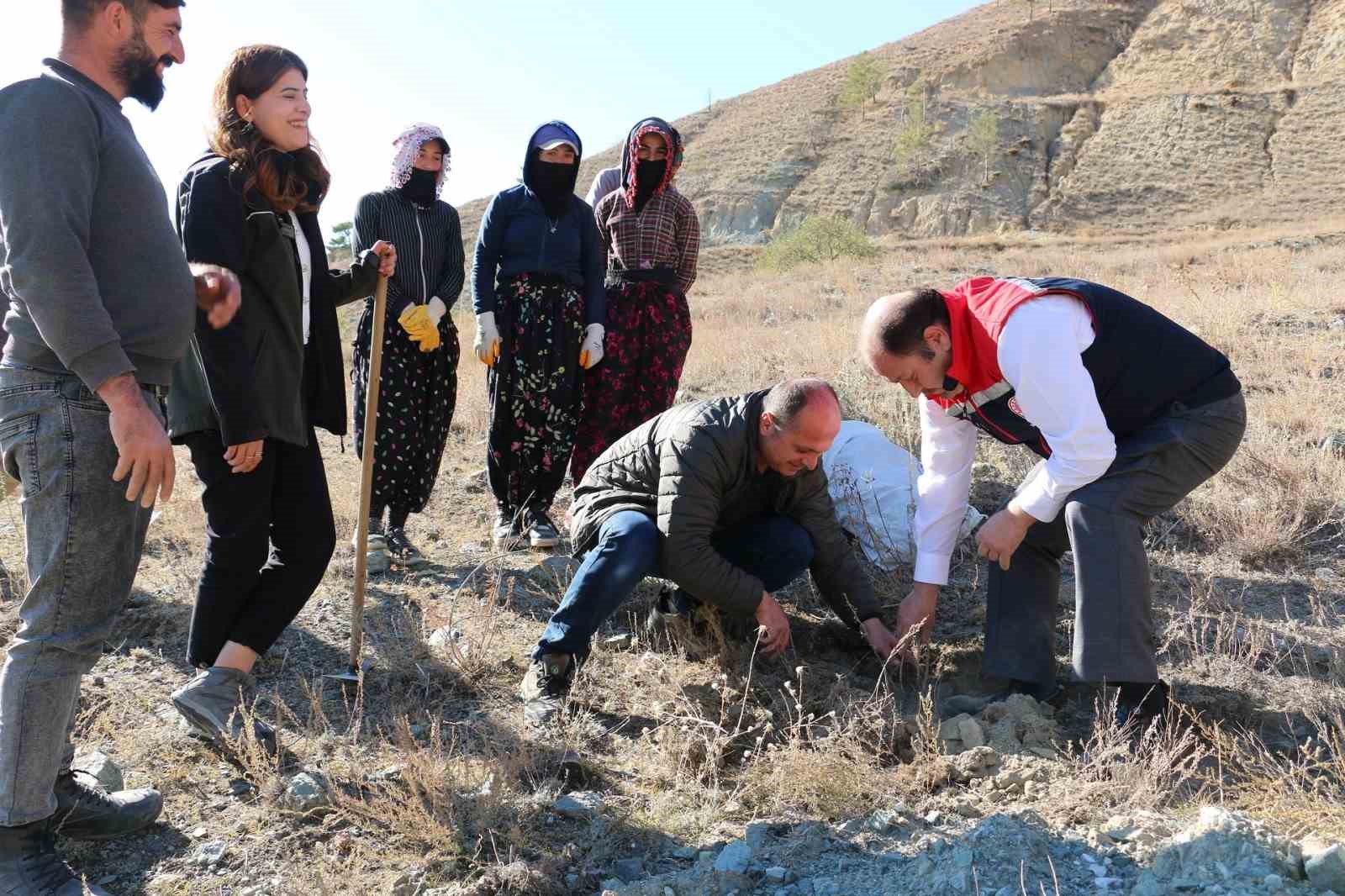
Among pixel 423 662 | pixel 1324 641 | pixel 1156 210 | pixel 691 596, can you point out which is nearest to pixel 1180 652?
pixel 1324 641

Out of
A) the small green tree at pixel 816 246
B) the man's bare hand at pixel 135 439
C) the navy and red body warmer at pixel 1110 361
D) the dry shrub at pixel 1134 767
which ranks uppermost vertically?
the small green tree at pixel 816 246

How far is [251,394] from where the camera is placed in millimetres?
2500

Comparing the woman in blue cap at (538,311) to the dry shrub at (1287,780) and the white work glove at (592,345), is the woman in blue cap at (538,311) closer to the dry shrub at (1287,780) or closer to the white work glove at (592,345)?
the white work glove at (592,345)

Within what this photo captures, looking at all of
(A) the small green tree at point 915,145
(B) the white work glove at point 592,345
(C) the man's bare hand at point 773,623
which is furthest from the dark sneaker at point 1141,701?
(A) the small green tree at point 915,145

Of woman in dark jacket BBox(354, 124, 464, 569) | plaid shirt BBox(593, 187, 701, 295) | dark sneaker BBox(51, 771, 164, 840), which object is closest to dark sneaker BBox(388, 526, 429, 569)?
woman in dark jacket BBox(354, 124, 464, 569)

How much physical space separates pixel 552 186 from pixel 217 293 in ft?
7.96

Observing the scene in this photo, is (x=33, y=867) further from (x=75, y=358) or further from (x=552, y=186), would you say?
(x=552, y=186)

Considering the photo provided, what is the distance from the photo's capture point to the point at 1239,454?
4.68 meters

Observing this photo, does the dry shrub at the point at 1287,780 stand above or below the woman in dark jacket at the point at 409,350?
below

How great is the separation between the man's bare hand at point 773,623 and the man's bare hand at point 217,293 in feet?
5.82

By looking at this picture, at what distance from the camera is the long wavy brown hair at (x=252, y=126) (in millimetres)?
2588

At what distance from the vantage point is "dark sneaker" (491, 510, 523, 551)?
14.7ft

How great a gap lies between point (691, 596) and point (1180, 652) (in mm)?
1713

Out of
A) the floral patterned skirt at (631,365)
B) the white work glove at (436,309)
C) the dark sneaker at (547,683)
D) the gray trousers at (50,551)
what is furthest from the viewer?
the floral patterned skirt at (631,365)
